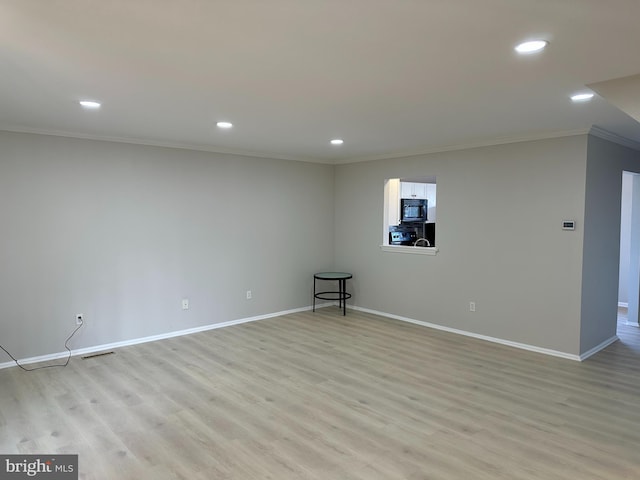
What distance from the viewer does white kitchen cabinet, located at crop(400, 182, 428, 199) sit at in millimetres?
8414

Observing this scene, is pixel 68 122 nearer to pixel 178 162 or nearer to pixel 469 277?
pixel 178 162

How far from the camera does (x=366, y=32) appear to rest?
1993mm

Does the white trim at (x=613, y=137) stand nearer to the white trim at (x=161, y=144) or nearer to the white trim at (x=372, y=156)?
the white trim at (x=372, y=156)

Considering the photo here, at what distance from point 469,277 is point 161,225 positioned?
379 centimetres

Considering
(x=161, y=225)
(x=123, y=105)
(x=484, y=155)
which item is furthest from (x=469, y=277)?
(x=123, y=105)

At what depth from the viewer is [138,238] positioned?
16.3 feet

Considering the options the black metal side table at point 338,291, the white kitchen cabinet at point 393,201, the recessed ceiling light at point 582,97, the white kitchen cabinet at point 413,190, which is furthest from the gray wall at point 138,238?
the recessed ceiling light at point 582,97

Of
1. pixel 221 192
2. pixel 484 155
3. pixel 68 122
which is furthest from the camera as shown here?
pixel 221 192

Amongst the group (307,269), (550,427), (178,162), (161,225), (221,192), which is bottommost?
(550,427)

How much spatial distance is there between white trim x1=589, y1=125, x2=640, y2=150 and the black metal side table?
11.4 ft

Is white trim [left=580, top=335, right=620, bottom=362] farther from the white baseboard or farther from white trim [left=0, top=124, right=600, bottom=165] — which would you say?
white trim [left=0, top=124, right=600, bottom=165]

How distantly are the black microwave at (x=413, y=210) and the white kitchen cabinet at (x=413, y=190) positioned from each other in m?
0.29

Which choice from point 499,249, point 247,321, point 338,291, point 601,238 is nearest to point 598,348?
point 601,238

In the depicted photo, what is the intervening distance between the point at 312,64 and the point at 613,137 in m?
3.85
